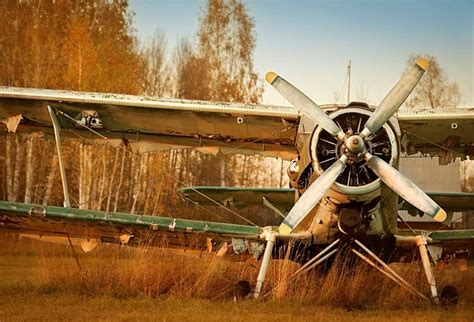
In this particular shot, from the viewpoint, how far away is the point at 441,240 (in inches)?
394

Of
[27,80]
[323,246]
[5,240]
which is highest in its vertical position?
[27,80]

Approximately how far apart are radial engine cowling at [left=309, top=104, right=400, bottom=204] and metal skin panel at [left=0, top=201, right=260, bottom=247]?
5.17 ft

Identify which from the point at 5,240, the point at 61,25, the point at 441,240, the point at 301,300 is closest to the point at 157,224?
the point at 301,300

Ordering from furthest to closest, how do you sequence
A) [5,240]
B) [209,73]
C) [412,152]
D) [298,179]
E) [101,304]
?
[209,73]
[5,240]
[412,152]
[298,179]
[101,304]

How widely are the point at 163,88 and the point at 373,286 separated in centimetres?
2639

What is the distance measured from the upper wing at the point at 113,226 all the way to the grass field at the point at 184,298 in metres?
0.41

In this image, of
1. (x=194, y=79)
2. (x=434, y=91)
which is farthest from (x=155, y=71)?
(x=434, y=91)

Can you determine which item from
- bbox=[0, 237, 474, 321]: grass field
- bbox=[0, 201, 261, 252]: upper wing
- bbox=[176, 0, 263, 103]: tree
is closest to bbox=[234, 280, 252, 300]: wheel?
bbox=[0, 237, 474, 321]: grass field

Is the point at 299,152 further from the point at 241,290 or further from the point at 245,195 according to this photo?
the point at 245,195

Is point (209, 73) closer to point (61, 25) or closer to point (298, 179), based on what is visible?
point (61, 25)

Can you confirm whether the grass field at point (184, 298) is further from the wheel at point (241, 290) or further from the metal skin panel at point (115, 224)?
the metal skin panel at point (115, 224)

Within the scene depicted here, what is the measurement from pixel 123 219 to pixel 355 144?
11.5ft

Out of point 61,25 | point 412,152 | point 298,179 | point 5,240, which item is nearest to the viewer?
point 298,179

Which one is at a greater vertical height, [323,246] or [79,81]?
[79,81]
